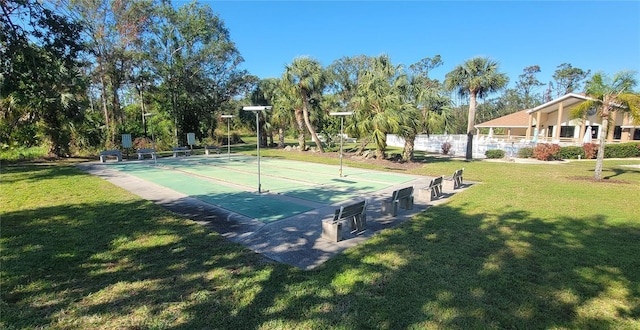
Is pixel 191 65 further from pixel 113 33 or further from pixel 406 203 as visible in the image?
pixel 406 203

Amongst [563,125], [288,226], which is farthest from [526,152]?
[288,226]

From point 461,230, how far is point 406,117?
39.0 feet

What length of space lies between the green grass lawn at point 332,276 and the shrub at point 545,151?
18051 mm

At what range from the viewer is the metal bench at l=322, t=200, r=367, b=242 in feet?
18.6

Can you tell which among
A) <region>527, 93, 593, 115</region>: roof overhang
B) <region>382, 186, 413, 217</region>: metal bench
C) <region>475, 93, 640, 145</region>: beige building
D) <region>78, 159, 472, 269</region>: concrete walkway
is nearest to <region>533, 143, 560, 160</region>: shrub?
<region>475, 93, 640, 145</region>: beige building

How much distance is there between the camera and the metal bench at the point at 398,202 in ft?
24.1

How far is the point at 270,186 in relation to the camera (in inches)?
434

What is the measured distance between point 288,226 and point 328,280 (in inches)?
99.5

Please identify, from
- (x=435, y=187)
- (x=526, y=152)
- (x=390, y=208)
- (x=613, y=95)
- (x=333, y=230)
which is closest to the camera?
(x=333, y=230)

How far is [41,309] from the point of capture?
3309 millimetres

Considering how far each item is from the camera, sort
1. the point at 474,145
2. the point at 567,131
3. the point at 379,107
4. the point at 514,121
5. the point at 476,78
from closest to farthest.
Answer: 1. the point at 379,107
2. the point at 476,78
3. the point at 474,145
4. the point at 567,131
5. the point at 514,121

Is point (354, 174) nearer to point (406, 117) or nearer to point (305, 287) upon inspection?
point (406, 117)

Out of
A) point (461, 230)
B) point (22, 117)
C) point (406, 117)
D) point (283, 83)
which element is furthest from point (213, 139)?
point (461, 230)

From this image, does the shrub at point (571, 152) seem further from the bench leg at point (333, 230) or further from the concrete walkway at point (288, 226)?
the bench leg at point (333, 230)
